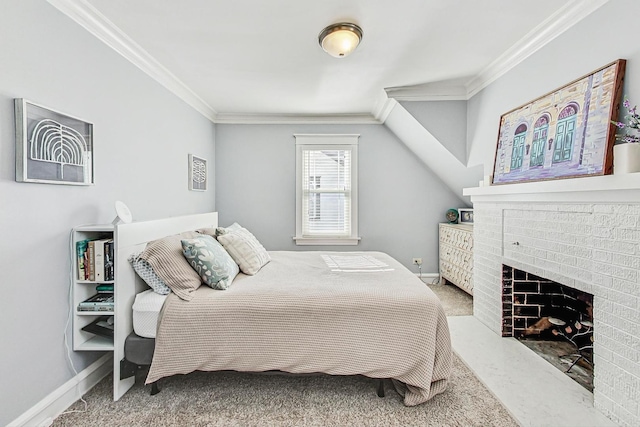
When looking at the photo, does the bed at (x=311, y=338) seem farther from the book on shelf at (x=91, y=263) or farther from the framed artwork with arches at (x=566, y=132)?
the framed artwork with arches at (x=566, y=132)

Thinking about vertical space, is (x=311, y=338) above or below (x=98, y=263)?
below

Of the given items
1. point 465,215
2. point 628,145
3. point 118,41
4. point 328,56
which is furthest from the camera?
point 465,215

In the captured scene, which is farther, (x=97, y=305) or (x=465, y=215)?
(x=465, y=215)

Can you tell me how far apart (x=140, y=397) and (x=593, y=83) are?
334 cm

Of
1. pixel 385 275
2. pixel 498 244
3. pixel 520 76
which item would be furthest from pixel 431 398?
pixel 520 76

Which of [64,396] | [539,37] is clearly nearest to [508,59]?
[539,37]

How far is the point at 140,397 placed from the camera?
76.9 inches

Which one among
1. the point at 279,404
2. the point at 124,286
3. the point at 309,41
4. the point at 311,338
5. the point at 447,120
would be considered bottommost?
the point at 279,404

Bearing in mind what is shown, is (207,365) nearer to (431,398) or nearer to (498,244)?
(431,398)

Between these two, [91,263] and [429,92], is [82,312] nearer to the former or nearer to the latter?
[91,263]

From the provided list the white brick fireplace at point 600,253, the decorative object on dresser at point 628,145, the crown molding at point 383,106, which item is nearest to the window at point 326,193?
the crown molding at point 383,106

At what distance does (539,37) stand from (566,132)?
2.66 feet

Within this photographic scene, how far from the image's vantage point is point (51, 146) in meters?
1.77

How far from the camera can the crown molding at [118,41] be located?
1.93 metres
